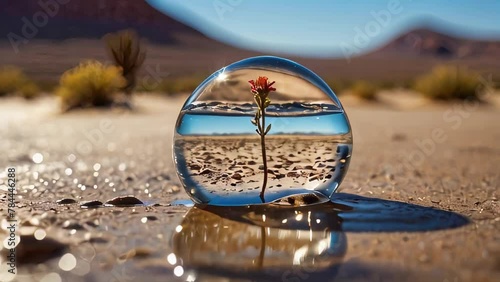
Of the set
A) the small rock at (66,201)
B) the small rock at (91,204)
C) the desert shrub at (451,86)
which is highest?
the desert shrub at (451,86)

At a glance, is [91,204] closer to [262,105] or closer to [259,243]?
[262,105]

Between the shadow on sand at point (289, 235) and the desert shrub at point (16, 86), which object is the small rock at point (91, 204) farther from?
the desert shrub at point (16, 86)

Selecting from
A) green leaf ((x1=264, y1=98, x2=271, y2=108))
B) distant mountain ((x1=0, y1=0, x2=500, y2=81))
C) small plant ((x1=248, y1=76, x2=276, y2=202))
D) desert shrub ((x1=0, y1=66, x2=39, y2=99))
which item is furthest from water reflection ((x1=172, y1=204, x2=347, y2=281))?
distant mountain ((x1=0, y1=0, x2=500, y2=81))

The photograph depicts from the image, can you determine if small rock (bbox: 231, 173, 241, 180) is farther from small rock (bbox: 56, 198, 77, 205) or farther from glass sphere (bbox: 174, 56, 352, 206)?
small rock (bbox: 56, 198, 77, 205)

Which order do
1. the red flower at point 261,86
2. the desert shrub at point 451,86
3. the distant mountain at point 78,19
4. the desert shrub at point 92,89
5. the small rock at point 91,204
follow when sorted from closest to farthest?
the red flower at point 261,86 < the small rock at point 91,204 < the desert shrub at point 92,89 < the desert shrub at point 451,86 < the distant mountain at point 78,19

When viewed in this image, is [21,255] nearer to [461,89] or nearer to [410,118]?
[410,118]

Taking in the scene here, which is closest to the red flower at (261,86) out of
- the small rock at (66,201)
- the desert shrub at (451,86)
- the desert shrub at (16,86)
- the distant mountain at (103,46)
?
the small rock at (66,201)
